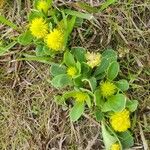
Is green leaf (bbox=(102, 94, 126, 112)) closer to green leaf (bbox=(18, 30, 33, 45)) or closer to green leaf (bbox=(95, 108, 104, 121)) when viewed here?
green leaf (bbox=(95, 108, 104, 121))

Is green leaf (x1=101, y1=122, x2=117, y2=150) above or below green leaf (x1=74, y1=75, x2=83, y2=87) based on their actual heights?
below

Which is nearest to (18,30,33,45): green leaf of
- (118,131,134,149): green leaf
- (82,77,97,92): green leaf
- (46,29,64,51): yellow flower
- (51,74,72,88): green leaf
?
(46,29,64,51): yellow flower

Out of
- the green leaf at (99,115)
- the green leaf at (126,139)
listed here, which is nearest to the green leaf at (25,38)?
the green leaf at (99,115)

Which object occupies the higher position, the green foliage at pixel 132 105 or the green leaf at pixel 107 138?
the green foliage at pixel 132 105

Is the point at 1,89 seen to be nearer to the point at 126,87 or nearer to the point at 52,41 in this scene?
the point at 52,41

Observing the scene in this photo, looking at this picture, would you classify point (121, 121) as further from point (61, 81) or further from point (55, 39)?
point (55, 39)

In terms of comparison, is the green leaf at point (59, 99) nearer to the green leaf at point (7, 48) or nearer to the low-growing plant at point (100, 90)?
the low-growing plant at point (100, 90)

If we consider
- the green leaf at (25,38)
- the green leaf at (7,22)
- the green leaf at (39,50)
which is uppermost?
the green leaf at (7,22)

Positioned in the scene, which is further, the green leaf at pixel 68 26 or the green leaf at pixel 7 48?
the green leaf at pixel 7 48

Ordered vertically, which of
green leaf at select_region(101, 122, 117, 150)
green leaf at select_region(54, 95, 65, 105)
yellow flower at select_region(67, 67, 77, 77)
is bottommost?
green leaf at select_region(101, 122, 117, 150)
